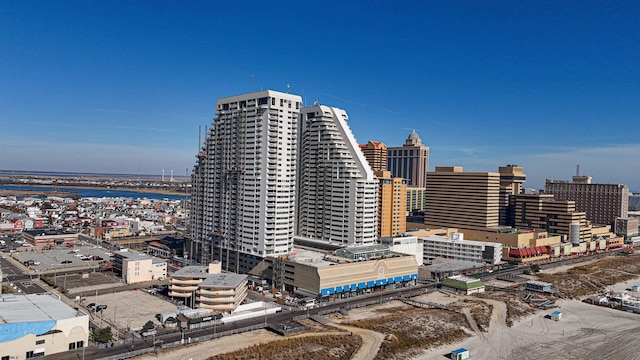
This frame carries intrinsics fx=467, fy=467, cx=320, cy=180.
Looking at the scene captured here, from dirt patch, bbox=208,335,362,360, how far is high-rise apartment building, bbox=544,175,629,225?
160 m

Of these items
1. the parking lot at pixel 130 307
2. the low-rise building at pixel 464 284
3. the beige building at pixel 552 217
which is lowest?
the parking lot at pixel 130 307

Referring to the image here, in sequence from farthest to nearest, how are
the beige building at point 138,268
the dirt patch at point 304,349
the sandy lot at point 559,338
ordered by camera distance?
1. the beige building at point 138,268
2. the sandy lot at point 559,338
3. the dirt patch at point 304,349

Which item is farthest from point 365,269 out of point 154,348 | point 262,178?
point 154,348

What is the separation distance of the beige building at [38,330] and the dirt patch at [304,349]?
52.3 feet

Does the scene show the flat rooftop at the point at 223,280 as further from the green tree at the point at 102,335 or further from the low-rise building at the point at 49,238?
the low-rise building at the point at 49,238

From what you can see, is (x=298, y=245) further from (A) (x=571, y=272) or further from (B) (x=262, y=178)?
(A) (x=571, y=272)

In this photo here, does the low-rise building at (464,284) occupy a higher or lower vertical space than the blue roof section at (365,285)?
lower

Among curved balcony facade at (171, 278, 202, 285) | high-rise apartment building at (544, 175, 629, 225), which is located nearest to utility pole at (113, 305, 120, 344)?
curved balcony facade at (171, 278, 202, 285)

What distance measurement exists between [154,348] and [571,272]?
312ft

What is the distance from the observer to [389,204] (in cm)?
11819

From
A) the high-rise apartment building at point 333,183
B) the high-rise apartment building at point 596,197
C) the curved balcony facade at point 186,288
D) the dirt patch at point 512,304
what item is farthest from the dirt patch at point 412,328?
the high-rise apartment building at point 596,197

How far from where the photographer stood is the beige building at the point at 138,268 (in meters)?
83.4

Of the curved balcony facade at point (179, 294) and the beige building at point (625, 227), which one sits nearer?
the curved balcony facade at point (179, 294)

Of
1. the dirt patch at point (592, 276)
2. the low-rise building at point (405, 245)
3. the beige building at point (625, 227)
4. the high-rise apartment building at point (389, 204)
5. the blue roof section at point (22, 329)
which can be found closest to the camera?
the blue roof section at point (22, 329)
